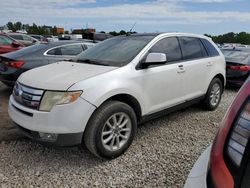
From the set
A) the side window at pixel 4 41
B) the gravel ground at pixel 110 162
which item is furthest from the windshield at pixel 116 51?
the side window at pixel 4 41

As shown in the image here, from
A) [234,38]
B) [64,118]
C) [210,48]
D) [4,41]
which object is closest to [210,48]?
[210,48]

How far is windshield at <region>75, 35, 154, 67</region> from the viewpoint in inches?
143

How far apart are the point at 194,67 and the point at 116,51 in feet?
4.79

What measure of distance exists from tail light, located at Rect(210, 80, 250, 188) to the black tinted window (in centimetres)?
403

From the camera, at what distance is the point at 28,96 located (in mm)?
3090

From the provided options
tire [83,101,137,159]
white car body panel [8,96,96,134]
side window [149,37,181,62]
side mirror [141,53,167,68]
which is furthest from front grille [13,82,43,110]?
side window [149,37,181,62]

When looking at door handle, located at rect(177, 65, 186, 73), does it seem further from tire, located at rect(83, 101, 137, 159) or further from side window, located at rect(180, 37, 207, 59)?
tire, located at rect(83, 101, 137, 159)

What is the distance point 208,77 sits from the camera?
16.3 feet

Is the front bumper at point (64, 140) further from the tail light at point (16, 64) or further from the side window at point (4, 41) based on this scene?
the side window at point (4, 41)

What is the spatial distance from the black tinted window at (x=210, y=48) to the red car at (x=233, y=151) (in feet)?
13.2

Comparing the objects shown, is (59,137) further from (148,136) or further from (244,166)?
(244,166)

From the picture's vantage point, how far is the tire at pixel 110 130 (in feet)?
9.85

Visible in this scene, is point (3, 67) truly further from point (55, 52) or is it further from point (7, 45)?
point (7, 45)

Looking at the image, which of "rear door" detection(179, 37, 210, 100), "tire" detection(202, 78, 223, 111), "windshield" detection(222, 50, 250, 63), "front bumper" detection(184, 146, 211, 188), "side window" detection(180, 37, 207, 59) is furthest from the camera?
"windshield" detection(222, 50, 250, 63)
